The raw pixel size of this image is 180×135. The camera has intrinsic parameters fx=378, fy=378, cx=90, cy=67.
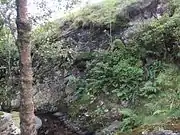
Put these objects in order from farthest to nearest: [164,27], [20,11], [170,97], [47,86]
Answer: [47,86], [164,27], [170,97], [20,11]

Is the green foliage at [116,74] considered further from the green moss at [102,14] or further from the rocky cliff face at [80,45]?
the green moss at [102,14]

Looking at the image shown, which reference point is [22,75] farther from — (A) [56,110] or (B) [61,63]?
(B) [61,63]

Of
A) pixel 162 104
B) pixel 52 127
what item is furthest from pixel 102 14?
pixel 162 104

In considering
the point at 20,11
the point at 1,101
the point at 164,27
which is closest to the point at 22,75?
the point at 20,11

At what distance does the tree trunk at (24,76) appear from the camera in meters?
6.14

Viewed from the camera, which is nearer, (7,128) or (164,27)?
(7,128)

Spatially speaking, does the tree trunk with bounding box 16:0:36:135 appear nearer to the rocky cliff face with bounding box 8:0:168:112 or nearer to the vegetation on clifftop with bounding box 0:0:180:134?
the vegetation on clifftop with bounding box 0:0:180:134

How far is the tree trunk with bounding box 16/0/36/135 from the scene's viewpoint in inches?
242

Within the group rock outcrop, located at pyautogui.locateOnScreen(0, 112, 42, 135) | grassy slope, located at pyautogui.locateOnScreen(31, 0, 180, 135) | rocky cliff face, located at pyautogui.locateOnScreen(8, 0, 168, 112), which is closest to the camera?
grassy slope, located at pyautogui.locateOnScreen(31, 0, 180, 135)

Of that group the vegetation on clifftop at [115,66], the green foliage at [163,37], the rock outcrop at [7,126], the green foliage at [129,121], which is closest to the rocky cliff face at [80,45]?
the vegetation on clifftop at [115,66]

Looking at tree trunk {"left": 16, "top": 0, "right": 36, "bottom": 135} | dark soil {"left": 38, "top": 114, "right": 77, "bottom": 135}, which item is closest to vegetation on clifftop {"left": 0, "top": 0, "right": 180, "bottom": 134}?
dark soil {"left": 38, "top": 114, "right": 77, "bottom": 135}

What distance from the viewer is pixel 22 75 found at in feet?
20.3

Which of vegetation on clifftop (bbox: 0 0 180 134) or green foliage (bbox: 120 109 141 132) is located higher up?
vegetation on clifftop (bbox: 0 0 180 134)

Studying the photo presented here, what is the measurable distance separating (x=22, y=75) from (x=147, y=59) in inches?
165
